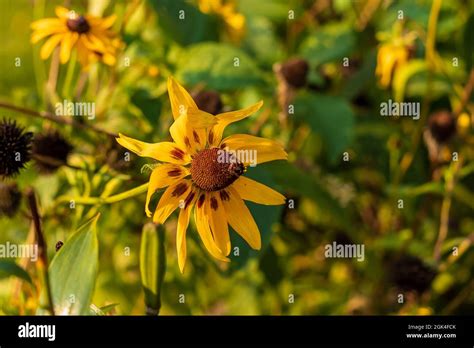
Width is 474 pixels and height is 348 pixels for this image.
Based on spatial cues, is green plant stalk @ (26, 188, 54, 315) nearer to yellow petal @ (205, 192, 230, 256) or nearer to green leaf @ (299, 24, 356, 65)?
yellow petal @ (205, 192, 230, 256)

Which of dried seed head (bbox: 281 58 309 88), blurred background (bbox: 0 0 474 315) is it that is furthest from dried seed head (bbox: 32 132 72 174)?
dried seed head (bbox: 281 58 309 88)

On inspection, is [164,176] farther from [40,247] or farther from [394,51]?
[394,51]

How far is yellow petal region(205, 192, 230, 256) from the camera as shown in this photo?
752 millimetres

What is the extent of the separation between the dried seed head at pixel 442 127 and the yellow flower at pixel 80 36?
0.48m

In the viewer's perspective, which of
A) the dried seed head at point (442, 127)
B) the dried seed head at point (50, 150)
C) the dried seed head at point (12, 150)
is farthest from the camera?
the dried seed head at point (442, 127)

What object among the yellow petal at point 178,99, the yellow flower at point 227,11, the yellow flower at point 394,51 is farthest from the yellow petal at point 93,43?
the yellow flower at point 394,51

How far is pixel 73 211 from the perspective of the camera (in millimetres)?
946

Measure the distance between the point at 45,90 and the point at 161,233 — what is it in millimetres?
422

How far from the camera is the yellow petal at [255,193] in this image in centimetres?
76

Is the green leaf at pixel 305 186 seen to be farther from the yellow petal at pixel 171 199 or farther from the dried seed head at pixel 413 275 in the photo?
the yellow petal at pixel 171 199

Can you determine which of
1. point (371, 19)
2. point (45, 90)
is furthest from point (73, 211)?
point (371, 19)

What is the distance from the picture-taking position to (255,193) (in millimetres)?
761

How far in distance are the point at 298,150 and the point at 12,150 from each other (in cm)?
58

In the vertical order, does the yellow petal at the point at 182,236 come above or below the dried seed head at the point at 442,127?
below
